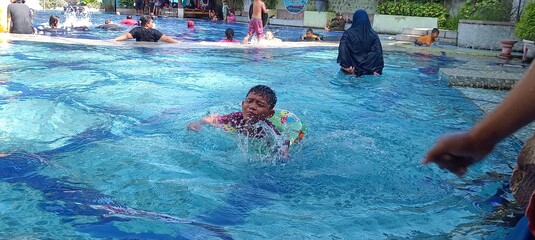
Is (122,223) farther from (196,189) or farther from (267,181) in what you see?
(267,181)

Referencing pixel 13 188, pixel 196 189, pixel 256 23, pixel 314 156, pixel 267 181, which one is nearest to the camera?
pixel 13 188

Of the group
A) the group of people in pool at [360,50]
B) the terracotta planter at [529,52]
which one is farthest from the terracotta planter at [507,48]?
the group of people in pool at [360,50]

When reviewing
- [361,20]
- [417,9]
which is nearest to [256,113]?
[361,20]

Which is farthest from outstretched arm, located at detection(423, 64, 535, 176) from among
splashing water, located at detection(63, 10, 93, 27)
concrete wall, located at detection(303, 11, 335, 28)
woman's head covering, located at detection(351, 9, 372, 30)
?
concrete wall, located at detection(303, 11, 335, 28)

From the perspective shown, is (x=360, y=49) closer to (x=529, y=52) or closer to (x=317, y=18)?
(x=529, y=52)

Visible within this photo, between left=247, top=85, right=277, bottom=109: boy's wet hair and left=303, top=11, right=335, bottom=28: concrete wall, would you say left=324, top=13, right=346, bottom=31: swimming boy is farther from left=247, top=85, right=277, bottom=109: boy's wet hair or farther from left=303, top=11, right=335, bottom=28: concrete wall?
left=247, top=85, right=277, bottom=109: boy's wet hair

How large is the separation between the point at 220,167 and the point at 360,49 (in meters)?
5.85

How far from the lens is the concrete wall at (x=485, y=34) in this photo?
1511 centimetres

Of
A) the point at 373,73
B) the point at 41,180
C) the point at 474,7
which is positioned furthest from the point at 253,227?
the point at 474,7

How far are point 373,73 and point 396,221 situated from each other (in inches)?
266

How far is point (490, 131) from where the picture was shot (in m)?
1.25

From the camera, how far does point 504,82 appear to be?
7.93 m

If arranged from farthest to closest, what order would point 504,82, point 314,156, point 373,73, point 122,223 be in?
point 373,73 → point 504,82 → point 314,156 → point 122,223

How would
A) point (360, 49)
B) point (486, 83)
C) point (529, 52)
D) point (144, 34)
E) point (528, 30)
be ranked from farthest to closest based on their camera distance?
point (144, 34), point (528, 30), point (529, 52), point (360, 49), point (486, 83)
